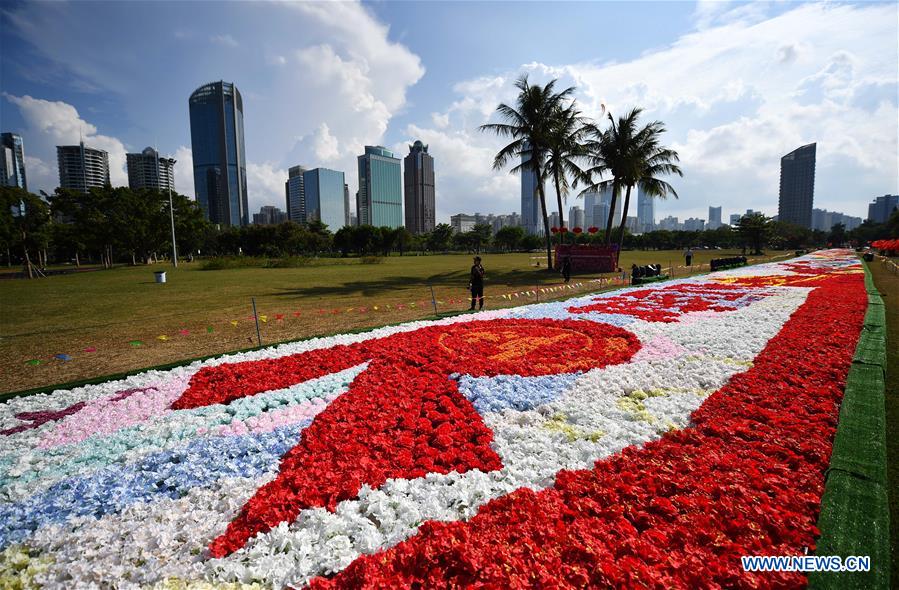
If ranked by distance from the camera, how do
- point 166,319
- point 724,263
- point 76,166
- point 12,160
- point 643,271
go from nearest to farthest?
point 166,319
point 643,271
point 724,263
point 12,160
point 76,166

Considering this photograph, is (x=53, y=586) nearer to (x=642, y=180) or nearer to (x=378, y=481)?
(x=378, y=481)

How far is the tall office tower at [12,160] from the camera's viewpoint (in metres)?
75.7

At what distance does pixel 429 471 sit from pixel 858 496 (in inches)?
145

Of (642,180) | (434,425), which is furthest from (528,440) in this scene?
(642,180)

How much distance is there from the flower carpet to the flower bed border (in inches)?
4.7

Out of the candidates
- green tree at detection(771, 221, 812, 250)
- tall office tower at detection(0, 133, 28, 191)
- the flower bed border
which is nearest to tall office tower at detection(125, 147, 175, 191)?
tall office tower at detection(0, 133, 28, 191)

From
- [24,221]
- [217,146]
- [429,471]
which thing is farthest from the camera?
[217,146]

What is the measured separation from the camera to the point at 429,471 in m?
3.95

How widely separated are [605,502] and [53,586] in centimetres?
406

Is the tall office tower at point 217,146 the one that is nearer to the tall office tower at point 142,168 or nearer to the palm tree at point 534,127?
the tall office tower at point 142,168

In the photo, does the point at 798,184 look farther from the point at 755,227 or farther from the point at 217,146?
the point at 217,146

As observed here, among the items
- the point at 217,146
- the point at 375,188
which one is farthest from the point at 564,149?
the point at 217,146

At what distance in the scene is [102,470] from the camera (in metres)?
4.03

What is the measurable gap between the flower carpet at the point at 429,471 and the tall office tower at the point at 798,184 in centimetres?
22378
